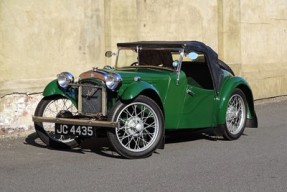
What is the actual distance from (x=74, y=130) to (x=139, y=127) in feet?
2.71

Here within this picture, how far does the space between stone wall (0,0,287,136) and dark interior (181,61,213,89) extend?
2336 millimetres

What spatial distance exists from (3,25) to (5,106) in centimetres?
129

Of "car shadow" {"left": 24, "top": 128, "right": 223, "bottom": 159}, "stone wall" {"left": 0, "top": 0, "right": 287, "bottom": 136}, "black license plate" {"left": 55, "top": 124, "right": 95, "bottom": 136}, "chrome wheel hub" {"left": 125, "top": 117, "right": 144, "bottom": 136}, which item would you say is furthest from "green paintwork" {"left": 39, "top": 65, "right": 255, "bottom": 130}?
"stone wall" {"left": 0, "top": 0, "right": 287, "bottom": 136}

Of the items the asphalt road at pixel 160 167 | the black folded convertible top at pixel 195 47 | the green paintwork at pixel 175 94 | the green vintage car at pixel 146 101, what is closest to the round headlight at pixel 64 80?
the green vintage car at pixel 146 101

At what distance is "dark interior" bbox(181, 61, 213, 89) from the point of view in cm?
926

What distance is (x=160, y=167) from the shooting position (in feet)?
24.0

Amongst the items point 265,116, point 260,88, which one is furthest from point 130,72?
point 260,88

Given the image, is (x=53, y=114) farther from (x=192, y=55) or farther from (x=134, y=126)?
(x=192, y=55)

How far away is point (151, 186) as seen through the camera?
6.38 metres

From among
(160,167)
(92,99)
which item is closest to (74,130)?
(92,99)

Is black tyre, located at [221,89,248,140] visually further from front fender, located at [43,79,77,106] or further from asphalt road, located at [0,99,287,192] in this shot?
front fender, located at [43,79,77,106]

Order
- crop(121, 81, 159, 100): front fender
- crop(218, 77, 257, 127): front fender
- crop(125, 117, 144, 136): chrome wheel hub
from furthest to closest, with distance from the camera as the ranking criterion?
1. crop(218, 77, 257, 127): front fender
2. crop(125, 117, 144, 136): chrome wheel hub
3. crop(121, 81, 159, 100): front fender

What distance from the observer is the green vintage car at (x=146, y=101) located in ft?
25.5

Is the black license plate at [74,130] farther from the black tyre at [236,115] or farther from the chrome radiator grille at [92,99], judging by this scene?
the black tyre at [236,115]
